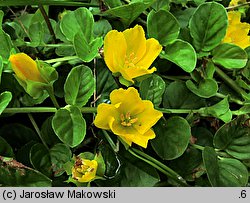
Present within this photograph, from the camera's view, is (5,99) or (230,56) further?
(230,56)

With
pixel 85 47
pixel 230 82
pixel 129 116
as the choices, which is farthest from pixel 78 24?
pixel 230 82

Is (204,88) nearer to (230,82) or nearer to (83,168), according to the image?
(230,82)

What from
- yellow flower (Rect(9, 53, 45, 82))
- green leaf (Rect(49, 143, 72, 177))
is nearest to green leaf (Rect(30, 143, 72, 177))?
green leaf (Rect(49, 143, 72, 177))

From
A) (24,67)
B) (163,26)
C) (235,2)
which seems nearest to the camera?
(24,67)

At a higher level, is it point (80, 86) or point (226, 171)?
point (80, 86)

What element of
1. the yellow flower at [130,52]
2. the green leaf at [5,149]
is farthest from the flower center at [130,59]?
the green leaf at [5,149]

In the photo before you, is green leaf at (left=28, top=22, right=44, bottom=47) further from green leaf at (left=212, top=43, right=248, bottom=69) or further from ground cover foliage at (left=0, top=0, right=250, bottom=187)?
green leaf at (left=212, top=43, right=248, bottom=69)
